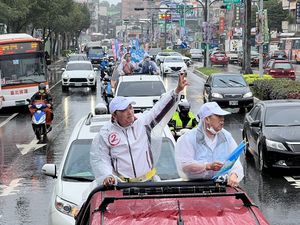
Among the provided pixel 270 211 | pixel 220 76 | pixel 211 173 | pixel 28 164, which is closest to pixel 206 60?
pixel 220 76

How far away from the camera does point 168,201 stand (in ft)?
15.3

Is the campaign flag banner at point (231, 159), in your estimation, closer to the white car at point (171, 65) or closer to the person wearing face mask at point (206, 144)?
the person wearing face mask at point (206, 144)

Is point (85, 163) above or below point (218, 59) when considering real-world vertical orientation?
above

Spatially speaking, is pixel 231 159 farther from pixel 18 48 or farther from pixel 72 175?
pixel 18 48

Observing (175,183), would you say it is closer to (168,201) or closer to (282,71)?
(168,201)

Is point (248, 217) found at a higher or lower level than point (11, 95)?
higher

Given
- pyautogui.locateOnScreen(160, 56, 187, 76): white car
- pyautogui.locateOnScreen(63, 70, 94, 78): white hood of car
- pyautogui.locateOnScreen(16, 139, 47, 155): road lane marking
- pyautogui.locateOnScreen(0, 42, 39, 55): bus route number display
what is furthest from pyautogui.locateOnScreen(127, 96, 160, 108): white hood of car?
pyautogui.locateOnScreen(160, 56, 187, 76): white car

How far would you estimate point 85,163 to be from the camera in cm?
929

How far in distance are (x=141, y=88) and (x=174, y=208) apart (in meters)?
18.0

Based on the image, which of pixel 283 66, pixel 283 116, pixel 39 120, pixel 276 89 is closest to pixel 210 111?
pixel 283 116

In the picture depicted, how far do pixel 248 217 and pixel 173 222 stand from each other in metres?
0.47

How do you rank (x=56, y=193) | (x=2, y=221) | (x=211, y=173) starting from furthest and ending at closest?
(x=2, y=221)
(x=56, y=193)
(x=211, y=173)

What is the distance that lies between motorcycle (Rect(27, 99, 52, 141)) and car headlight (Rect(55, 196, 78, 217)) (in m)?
11.9

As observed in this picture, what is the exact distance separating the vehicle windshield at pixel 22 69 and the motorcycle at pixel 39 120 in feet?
27.5
